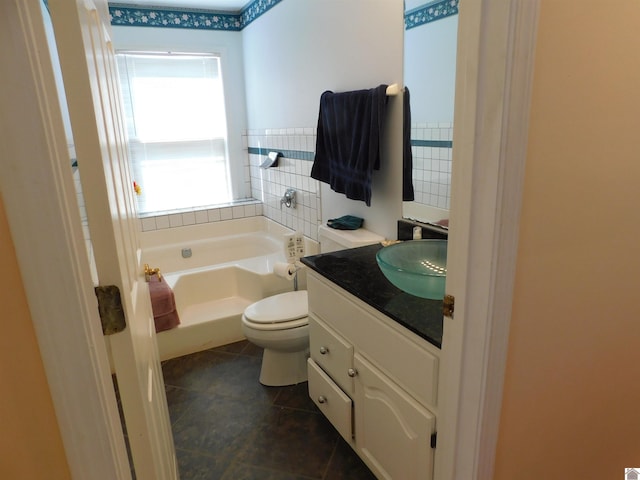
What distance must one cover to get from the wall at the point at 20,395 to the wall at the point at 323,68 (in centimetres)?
165

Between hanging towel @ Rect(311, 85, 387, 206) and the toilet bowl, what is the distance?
68 centimetres

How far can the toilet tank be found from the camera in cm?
213

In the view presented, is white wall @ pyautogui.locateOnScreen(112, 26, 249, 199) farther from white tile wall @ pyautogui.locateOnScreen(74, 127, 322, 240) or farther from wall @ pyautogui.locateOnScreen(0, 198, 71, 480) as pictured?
wall @ pyautogui.locateOnScreen(0, 198, 71, 480)

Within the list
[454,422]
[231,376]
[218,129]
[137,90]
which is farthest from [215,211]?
[454,422]

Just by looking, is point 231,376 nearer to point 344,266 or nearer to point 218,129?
point 344,266

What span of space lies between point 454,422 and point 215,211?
295cm

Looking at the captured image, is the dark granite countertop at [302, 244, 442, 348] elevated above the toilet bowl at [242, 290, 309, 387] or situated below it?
above

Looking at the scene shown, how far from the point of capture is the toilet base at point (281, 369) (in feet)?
7.45

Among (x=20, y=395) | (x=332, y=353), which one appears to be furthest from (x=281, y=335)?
(x=20, y=395)

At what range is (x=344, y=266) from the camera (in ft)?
5.69

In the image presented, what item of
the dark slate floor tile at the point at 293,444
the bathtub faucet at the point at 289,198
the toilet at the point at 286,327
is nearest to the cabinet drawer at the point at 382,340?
the toilet at the point at 286,327

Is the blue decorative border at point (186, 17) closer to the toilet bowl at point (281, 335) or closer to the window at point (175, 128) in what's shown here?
the window at point (175, 128)

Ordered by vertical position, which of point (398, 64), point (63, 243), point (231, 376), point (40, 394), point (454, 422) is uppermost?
point (398, 64)

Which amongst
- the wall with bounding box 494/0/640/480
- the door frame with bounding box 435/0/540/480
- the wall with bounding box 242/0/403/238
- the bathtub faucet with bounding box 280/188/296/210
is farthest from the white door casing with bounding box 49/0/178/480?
the bathtub faucet with bounding box 280/188/296/210
